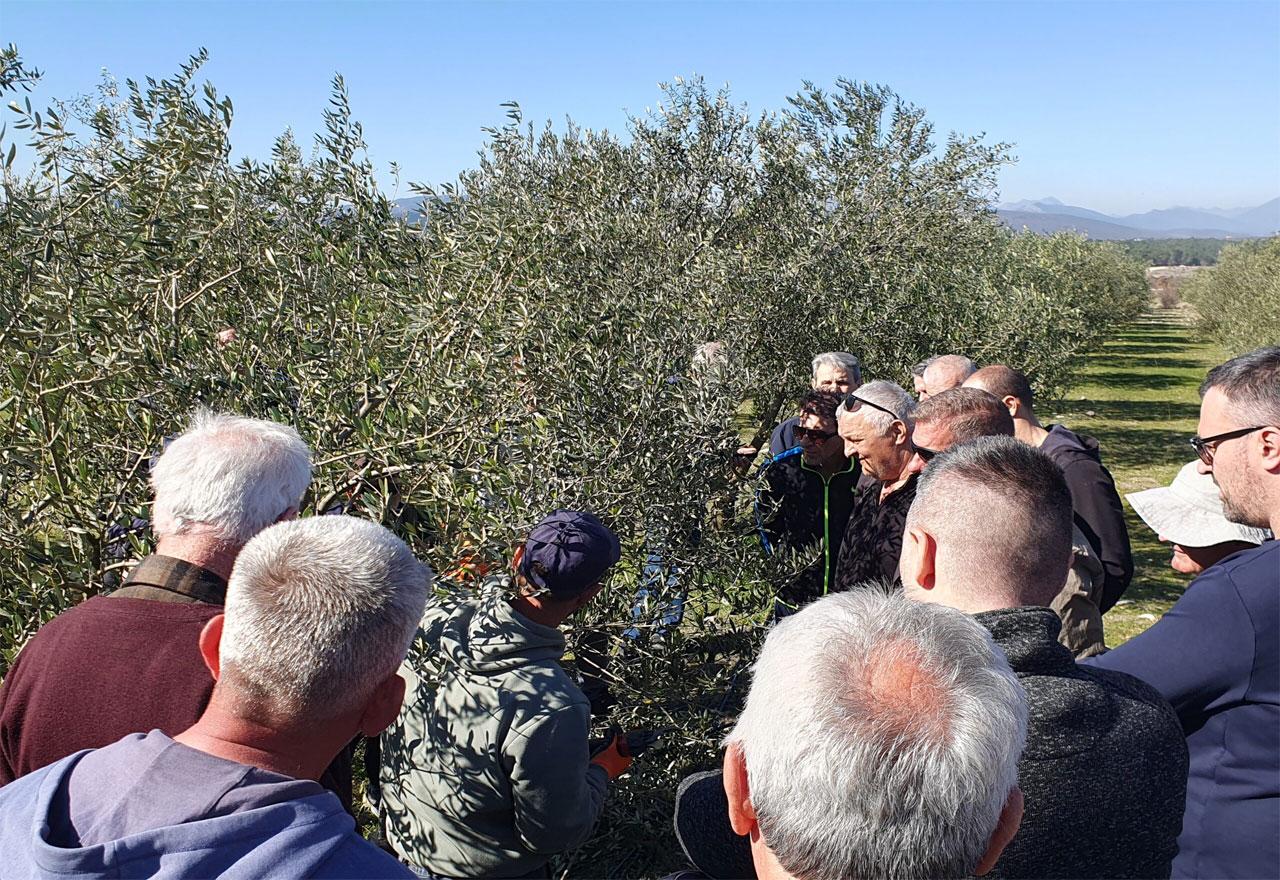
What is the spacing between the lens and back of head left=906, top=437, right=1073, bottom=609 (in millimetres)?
2219

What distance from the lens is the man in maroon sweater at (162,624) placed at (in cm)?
227

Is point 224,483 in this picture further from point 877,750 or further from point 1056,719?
point 1056,719

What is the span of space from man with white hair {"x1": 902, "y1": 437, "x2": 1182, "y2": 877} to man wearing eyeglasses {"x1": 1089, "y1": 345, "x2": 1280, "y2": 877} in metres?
0.47

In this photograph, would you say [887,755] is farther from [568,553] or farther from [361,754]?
[361,754]

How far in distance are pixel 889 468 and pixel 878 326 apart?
5.92 m

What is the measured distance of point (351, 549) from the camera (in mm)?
1886

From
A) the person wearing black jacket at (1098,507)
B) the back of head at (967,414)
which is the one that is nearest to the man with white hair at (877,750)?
the back of head at (967,414)

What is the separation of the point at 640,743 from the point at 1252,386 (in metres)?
2.83

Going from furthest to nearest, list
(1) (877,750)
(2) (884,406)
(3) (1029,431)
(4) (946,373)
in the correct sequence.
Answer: (4) (946,373) < (3) (1029,431) < (2) (884,406) < (1) (877,750)

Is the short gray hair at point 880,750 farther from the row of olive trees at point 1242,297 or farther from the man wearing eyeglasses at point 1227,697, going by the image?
the row of olive trees at point 1242,297

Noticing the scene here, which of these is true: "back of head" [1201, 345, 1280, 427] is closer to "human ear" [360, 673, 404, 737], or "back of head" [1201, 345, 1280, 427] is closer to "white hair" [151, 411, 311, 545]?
"human ear" [360, 673, 404, 737]

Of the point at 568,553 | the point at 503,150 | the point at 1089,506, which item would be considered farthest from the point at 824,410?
the point at 503,150

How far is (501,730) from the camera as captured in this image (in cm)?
300

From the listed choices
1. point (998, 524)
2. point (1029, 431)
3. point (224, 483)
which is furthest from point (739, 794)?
point (1029, 431)
